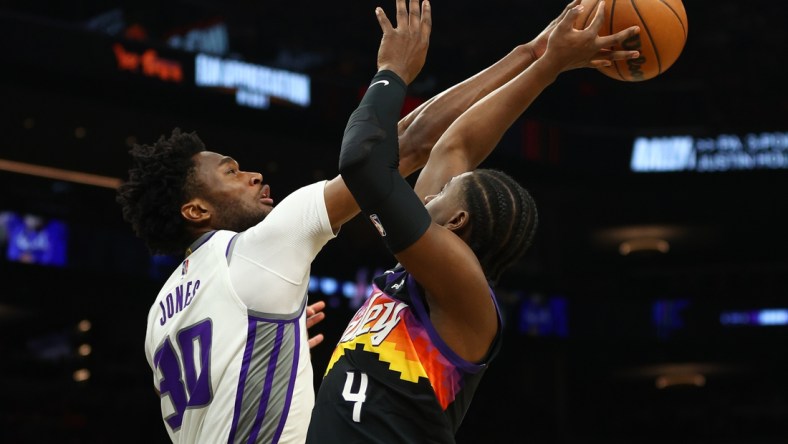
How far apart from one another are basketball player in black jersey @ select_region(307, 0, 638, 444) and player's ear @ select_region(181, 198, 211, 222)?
0.82 m

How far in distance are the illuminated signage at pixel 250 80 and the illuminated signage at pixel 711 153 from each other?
5.88m

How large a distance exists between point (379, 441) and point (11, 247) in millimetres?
11118

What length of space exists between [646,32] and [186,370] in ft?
5.68

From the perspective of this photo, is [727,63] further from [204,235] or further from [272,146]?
[204,235]

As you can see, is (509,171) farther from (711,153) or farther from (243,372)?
(243,372)

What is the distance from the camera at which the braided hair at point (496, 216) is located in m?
2.43

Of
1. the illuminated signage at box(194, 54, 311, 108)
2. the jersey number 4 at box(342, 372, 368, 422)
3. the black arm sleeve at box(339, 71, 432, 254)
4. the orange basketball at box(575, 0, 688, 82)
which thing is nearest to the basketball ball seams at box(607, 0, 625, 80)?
the orange basketball at box(575, 0, 688, 82)

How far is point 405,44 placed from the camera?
8.54 feet

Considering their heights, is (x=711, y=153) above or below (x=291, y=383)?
below

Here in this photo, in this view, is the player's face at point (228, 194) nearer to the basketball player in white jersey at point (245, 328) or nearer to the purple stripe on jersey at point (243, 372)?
the basketball player in white jersey at point (245, 328)

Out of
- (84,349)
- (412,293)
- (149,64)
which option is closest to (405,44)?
(412,293)

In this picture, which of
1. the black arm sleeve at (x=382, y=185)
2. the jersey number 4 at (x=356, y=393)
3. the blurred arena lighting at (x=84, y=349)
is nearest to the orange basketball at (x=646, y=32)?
the black arm sleeve at (x=382, y=185)

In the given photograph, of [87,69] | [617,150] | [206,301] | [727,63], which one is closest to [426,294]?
[206,301]

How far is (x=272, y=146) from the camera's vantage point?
14.7m
